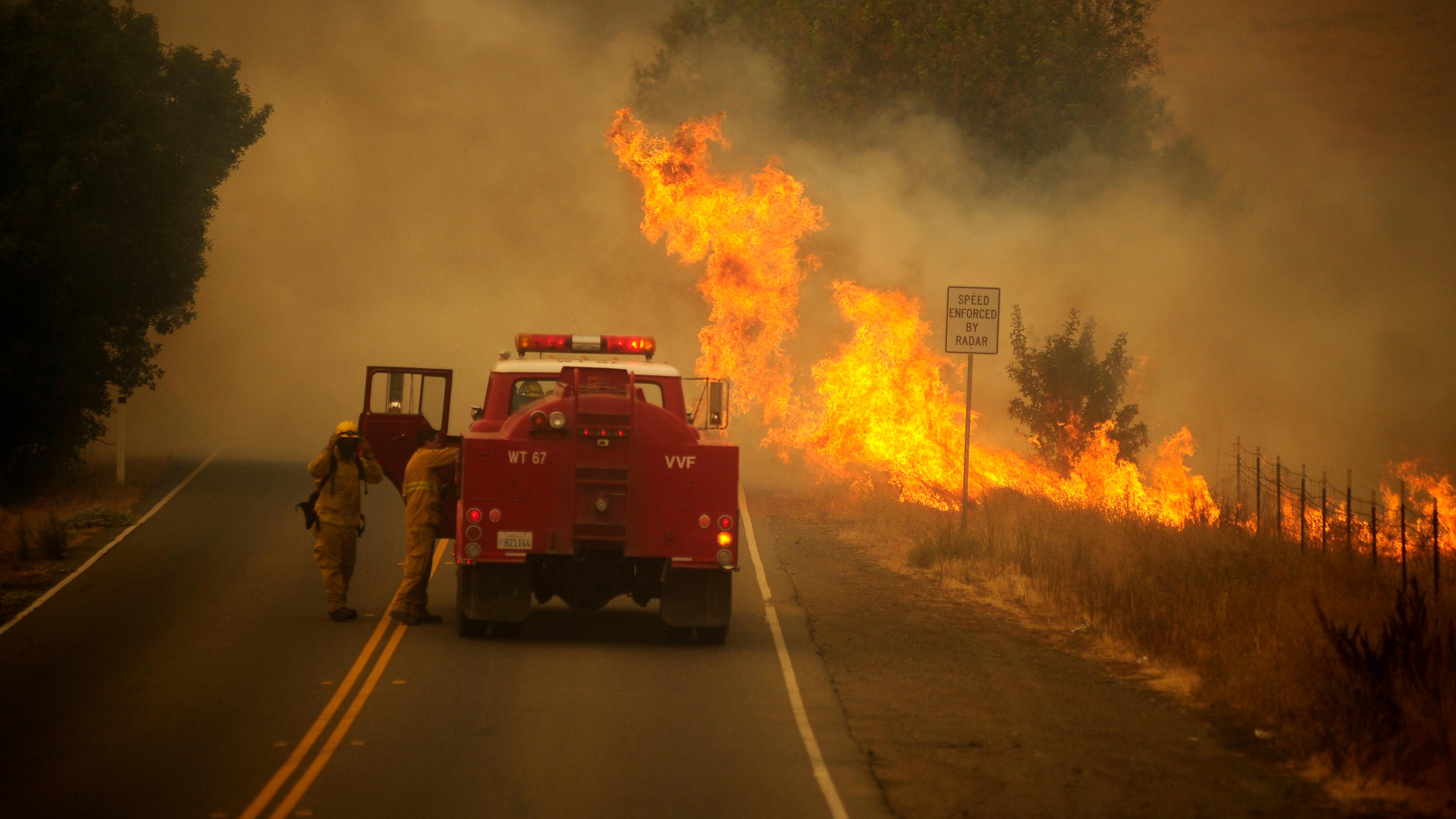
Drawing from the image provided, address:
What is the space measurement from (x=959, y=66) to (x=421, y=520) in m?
26.1

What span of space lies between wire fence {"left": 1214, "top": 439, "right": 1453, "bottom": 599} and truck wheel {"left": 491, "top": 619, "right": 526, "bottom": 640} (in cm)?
752

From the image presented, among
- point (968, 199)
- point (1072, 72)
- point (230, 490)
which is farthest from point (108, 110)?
point (1072, 72)

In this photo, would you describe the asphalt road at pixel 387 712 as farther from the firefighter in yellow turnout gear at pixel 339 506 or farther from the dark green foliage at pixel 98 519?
the dark green foliage at pixel 98 519

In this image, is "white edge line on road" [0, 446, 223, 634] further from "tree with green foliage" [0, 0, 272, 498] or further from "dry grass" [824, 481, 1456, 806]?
"dry grass" [824, 481, 1456, 806]

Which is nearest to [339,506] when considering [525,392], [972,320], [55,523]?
[525,392]

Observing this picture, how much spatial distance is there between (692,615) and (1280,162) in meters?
35.4

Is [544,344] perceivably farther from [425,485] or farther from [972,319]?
[972,319]

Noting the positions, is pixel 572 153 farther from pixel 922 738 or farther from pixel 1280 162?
pixel 922 738

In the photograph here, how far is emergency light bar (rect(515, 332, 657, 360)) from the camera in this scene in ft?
46.8

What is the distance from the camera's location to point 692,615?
12.4m

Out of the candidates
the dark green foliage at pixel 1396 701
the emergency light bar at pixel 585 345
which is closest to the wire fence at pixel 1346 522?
the dark green foliage at pixel 1396 701

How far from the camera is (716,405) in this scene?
13.0 metres

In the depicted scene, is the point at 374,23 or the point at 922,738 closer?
the point at 922,738

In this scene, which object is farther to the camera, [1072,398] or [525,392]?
[1072,398]
